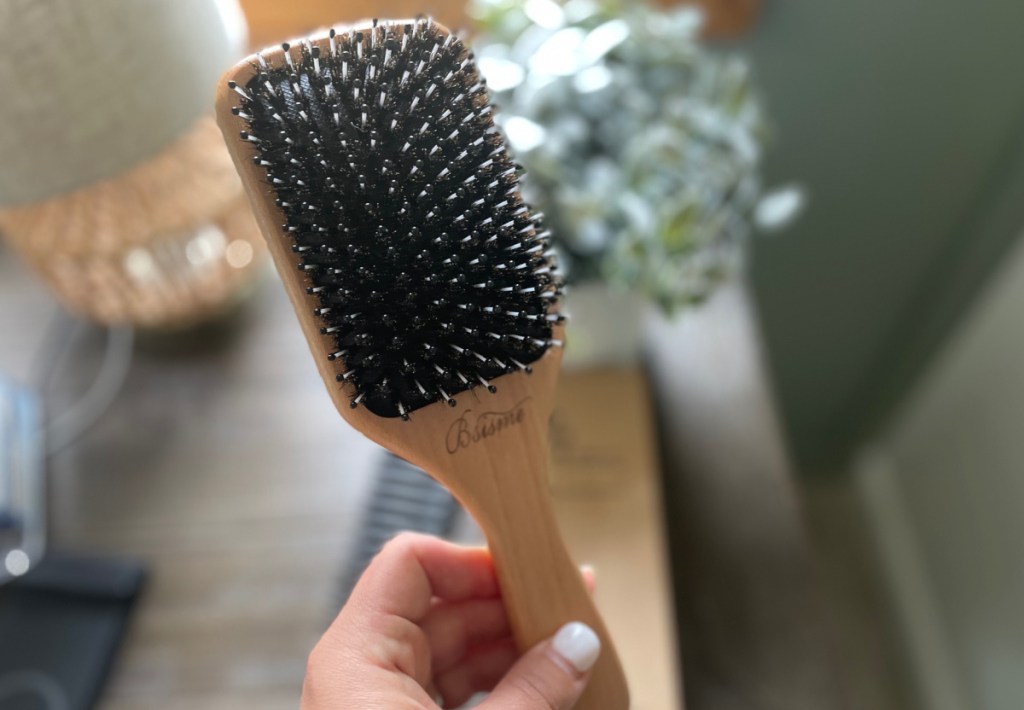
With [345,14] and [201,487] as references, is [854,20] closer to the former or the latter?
[345,14]

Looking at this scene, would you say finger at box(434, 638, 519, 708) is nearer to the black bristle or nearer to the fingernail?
the fingernail

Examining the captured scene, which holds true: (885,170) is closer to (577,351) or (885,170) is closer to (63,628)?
(577,351)

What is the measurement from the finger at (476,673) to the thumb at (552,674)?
0.06 meters

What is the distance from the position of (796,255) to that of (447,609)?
0.76 m

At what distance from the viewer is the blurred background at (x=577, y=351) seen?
Answer: 0.56 meters

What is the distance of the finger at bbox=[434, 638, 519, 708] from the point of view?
0.47m

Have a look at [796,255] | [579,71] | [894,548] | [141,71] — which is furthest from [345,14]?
[894,548]

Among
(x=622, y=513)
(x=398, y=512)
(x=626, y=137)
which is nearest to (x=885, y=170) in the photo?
(x=626, y=137)

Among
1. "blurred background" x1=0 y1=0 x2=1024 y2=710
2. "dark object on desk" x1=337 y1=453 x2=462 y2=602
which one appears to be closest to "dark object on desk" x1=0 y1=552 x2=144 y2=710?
"blurred background" x1=0 y1=0 x2=1024 y2=710

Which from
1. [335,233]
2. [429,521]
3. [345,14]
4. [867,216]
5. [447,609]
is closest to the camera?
[335,233]

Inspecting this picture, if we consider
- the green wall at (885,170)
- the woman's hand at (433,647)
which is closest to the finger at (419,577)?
the woman's hand at (433,647)

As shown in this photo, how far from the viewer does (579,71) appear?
0.61 metres

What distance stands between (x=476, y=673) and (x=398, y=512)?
18cm

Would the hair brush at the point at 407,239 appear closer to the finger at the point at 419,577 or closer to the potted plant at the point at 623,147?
the finger at the point at 419,577
